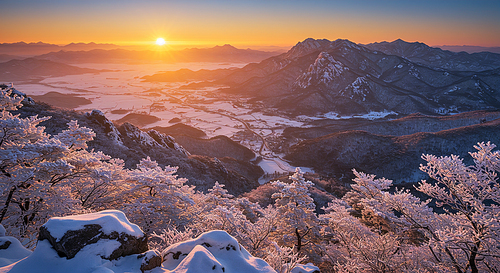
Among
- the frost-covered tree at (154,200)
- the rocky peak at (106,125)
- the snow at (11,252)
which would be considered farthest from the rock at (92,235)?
the rocky peak at (106,125)

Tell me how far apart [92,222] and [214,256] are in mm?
3665

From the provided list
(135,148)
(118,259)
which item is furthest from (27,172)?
(135,148)

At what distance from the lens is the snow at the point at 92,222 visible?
5965 mm

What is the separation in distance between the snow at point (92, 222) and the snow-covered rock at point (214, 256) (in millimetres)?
1359

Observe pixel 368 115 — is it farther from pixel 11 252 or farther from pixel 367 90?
pixel 11 252

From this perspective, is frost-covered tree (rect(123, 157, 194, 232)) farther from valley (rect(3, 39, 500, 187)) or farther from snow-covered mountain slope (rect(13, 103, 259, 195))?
valley (rect(3, 39, 500, 187))

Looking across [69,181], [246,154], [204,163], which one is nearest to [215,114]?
[246,154]

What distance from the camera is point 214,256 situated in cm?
735

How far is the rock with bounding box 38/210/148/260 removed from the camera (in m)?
5.82

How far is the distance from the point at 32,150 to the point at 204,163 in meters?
30.1

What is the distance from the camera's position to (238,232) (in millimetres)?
12125

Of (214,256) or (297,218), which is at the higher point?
(214,256)

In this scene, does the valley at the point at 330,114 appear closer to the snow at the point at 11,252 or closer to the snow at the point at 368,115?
the snow at the point at 368,115

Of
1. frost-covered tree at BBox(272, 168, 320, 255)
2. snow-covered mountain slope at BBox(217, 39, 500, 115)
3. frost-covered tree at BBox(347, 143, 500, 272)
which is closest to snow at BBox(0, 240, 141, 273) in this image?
frost-covered tree at BBox(272, 168, 320, 255)
